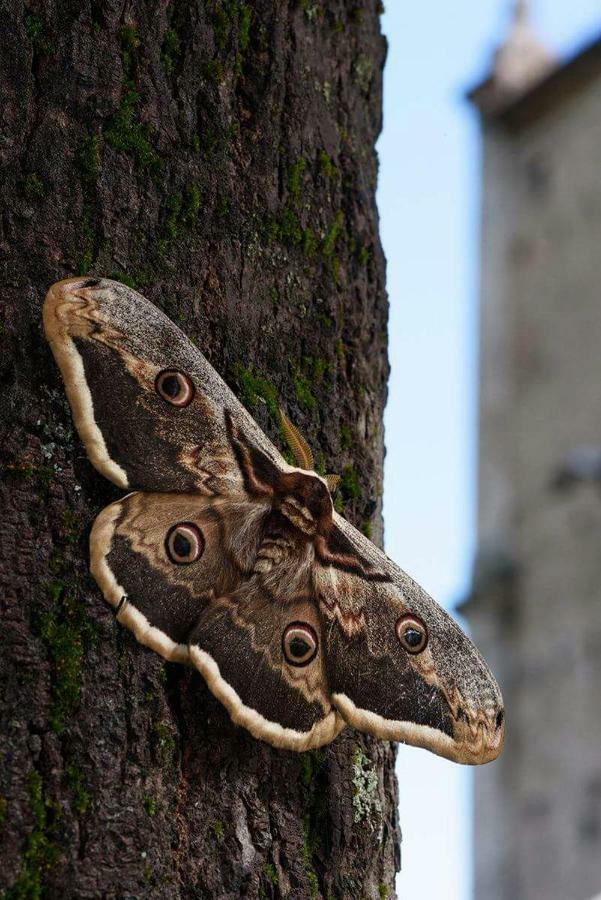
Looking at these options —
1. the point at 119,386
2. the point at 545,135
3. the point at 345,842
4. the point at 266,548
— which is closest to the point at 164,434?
the point at 119,386

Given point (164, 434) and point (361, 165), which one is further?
point (361, 165)

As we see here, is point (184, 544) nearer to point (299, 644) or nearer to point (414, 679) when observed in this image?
point (299, 644)

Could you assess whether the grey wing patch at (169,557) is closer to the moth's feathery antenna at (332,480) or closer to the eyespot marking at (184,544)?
the eyespot marking at (184,544)

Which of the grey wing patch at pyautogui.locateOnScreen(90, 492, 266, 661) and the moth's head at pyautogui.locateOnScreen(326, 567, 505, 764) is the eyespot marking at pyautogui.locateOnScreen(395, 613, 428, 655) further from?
the grey wing patch at pyautogui.locateOnScreen(90, 492, 266, 661)

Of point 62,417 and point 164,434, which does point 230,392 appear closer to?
point 164,434

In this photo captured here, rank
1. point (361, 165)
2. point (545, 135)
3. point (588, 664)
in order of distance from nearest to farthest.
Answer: point (361, 165), point (588, 664), point (545, 135)

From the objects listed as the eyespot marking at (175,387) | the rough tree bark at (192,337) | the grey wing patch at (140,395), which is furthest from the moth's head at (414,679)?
the eyespot marking at (175,387)
